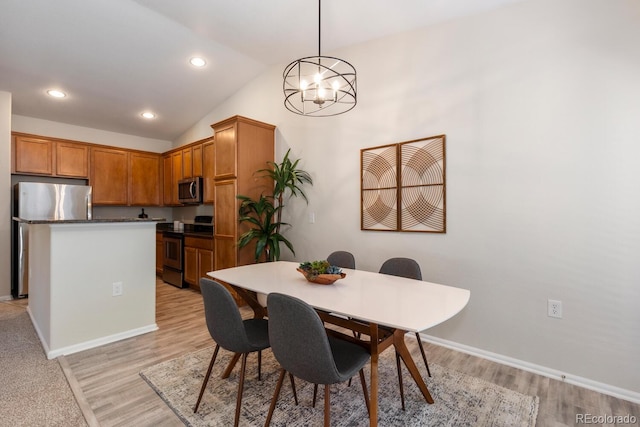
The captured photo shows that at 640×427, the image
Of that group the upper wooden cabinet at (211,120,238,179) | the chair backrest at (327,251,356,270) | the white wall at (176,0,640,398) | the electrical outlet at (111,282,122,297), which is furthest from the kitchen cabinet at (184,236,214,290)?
the white wall at (176,0,640,398)

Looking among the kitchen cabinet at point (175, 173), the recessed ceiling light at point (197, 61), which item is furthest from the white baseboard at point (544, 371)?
the kitchen cabinet at point (175, 173)

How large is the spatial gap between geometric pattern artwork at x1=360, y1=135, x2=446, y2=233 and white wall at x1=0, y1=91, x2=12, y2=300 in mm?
4385

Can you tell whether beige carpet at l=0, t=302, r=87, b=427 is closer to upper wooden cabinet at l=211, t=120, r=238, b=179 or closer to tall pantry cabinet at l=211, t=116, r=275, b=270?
tall pantry cabinet at l=211, t=116, r=275, b=270

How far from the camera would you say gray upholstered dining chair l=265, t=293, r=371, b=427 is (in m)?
1.32

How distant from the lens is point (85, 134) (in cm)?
503

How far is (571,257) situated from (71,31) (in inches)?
186

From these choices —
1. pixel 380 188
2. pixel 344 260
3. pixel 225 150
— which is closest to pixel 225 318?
pixel 344 260

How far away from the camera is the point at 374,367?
4.85 feet

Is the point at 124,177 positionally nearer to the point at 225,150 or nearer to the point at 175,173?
the point at 175,173

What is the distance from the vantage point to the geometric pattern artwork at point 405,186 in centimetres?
272

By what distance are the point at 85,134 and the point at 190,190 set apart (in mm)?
2006

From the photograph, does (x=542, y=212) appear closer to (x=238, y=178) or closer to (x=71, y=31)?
(x=238, y=178)

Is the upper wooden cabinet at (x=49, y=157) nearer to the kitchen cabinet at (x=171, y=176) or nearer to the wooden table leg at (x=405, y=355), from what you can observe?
the kitchen cabinet at (x=171, y=176)

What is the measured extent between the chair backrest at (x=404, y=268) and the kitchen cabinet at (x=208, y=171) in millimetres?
3120
